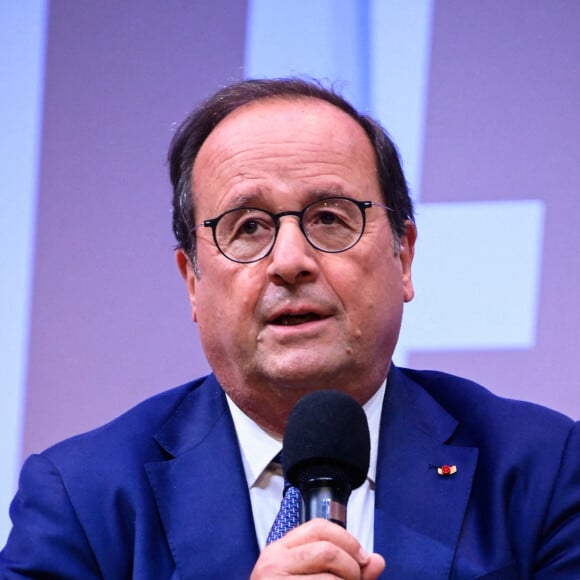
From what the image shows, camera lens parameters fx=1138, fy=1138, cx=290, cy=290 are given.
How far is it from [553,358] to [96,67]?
161 centimetres

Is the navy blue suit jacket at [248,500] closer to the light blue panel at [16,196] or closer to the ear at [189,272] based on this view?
the ear at [189,272]

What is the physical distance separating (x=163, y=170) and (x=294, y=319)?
1098 millimetres

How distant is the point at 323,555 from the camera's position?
172cm

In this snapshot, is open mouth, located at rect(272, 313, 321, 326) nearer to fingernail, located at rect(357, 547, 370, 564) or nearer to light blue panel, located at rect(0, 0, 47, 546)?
fingernail, located at rect(357, 547, 370, 564)

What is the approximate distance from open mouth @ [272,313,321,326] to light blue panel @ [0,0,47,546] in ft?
3.67

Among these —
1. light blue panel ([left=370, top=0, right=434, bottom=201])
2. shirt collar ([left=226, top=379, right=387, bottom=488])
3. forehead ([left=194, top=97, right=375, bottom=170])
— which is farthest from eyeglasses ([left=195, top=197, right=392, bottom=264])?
light blue panel ([left=370, top=0, right=434, bottom=201])

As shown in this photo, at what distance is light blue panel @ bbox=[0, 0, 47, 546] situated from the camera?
10.6 feet

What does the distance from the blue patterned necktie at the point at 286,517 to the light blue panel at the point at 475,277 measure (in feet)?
2.84

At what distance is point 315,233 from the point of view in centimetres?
254

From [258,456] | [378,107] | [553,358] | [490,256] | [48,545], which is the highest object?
[378,107]

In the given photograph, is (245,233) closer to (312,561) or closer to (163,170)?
(163,170)

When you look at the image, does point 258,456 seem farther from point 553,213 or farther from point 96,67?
point 96,67

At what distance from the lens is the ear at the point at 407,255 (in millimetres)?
2781

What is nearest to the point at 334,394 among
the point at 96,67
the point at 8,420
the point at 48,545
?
the point at 48,545
